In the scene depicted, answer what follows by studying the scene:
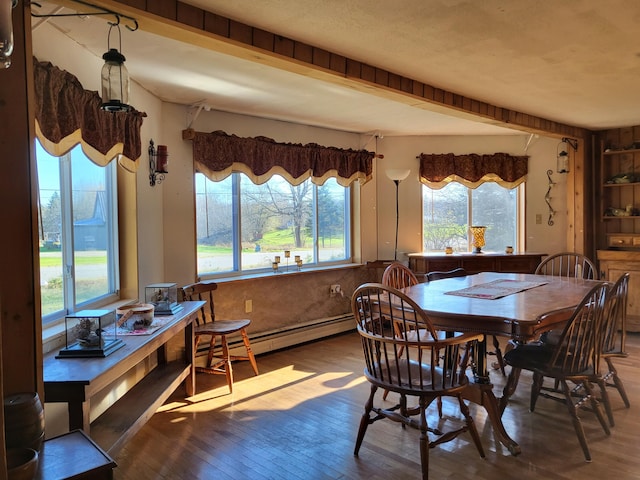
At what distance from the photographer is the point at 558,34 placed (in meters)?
2.31

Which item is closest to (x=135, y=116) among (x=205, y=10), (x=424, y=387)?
(x=205, y=10)

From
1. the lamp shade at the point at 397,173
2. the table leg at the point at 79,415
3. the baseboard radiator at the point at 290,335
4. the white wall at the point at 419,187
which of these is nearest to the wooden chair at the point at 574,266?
the white wall at the point at 419,187

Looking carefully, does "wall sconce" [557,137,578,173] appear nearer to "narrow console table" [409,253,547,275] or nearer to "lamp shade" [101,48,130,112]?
"narrow console table" [409,253,547,275]

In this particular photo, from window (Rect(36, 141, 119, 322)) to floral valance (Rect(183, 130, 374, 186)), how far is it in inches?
36.4

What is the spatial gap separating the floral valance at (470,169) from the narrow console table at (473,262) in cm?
87

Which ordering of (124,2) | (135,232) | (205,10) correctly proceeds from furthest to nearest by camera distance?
(135,232), (205,10), (124,2)

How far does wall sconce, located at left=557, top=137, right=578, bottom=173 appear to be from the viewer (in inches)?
198

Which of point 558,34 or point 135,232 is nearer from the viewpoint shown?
point 558,34

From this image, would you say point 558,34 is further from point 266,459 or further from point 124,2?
point 266,459

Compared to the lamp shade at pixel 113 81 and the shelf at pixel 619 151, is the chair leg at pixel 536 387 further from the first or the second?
the shelf at pixel 619 151

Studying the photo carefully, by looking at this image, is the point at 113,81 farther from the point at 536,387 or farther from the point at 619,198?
the point at 619,198

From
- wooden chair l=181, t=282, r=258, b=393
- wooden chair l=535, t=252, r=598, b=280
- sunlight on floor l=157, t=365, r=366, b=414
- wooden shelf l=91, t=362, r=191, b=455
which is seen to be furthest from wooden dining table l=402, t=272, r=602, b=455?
wooden shelf l=91, t=362, r=191, b=455

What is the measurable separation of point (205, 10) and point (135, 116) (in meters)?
1.10

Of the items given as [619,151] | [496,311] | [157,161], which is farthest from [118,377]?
[619,151]
